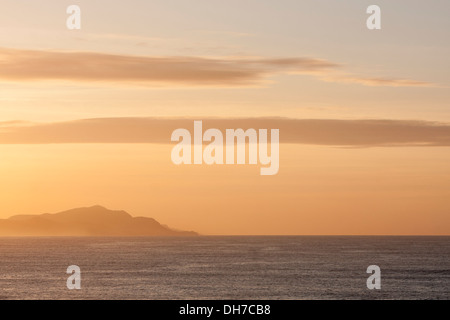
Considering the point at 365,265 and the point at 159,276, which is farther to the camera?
the point at 365,265

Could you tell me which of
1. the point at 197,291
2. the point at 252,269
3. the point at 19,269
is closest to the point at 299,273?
the point at 252,269

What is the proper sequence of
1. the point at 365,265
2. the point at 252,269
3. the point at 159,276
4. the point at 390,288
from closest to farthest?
the point at 390,288 < the point at 159,276 < the point at 252,269 < the point at 365,265

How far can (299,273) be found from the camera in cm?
13075

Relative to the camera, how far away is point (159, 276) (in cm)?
12462

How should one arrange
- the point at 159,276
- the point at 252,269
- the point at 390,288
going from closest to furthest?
the point at 390,288
the point at 159,276
the point at 252,269

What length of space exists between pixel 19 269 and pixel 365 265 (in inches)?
2910
